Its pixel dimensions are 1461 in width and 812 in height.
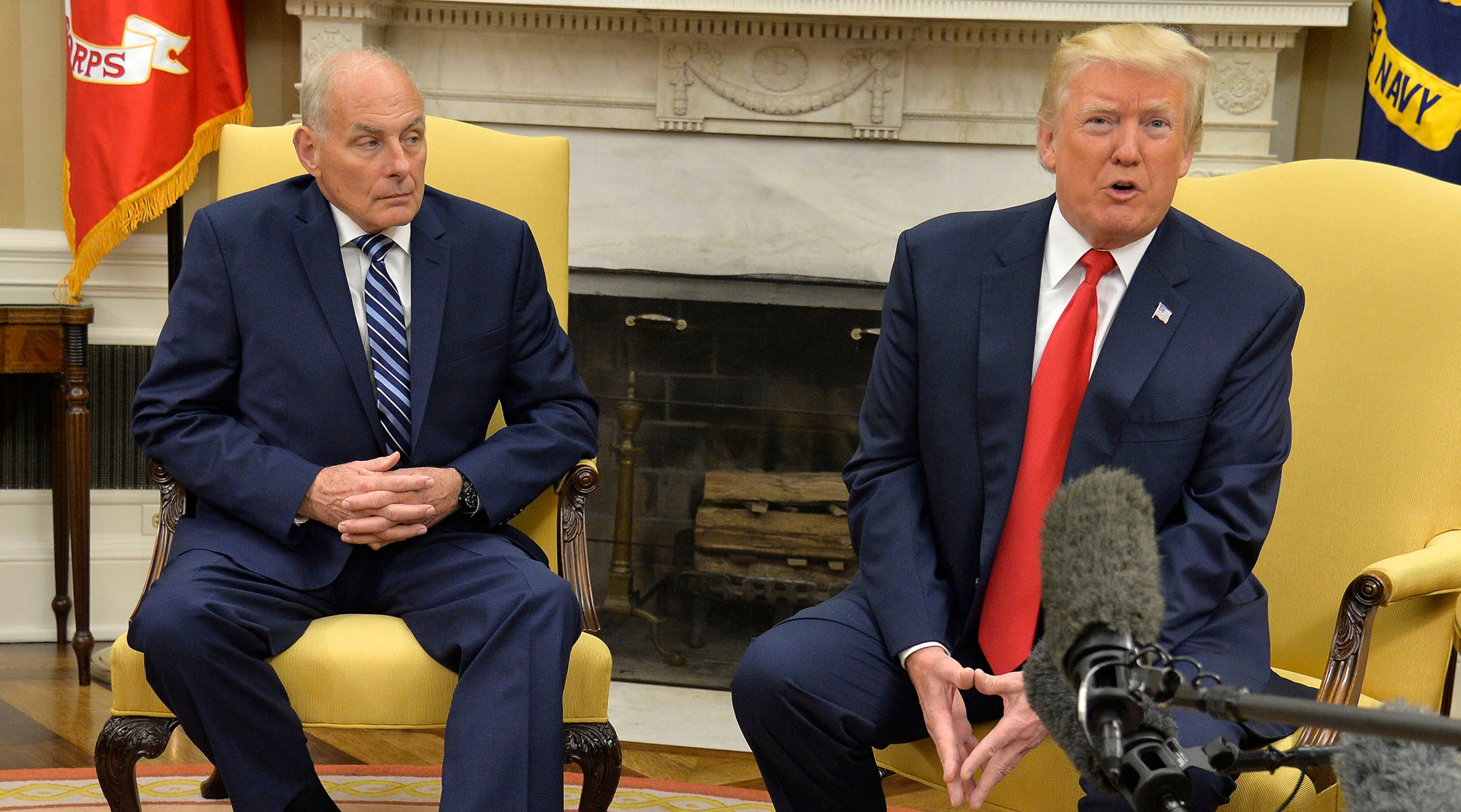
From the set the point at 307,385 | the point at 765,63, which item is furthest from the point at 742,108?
the point at 307,385

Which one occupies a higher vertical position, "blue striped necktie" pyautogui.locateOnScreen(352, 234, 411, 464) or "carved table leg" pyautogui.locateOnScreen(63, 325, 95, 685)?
"blue striped necktie" pyautogui.locateOnScreen(352, 234, 411, 464)

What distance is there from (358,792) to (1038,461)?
1548 mm

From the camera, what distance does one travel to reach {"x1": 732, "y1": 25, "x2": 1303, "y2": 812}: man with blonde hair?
5.34 ft

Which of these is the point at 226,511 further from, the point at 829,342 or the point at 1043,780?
the point at 829,342

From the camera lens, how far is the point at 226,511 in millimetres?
1987

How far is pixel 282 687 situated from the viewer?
1.78 meters

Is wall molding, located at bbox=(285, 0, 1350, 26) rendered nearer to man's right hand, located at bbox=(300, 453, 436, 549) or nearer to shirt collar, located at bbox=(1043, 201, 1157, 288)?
shirt collar, located at bbox=(1043, 201, 1157, 288)

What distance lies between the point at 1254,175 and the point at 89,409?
112 inches

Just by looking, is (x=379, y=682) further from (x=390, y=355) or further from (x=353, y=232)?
(x=353, y=232)

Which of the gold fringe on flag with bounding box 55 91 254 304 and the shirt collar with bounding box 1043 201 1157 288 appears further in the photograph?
the gold fringe on flag with bounding box 55 91 254 304

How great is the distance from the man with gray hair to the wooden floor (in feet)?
2.92

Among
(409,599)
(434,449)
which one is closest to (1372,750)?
(409,599)

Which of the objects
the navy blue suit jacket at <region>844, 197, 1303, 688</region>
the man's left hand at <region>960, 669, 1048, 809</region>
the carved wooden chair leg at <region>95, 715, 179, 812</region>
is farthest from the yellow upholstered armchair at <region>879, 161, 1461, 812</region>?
the carved wooden chair leg at <region>95, 715, 179, 812</region>

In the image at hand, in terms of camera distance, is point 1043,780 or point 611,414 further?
point 611,414
